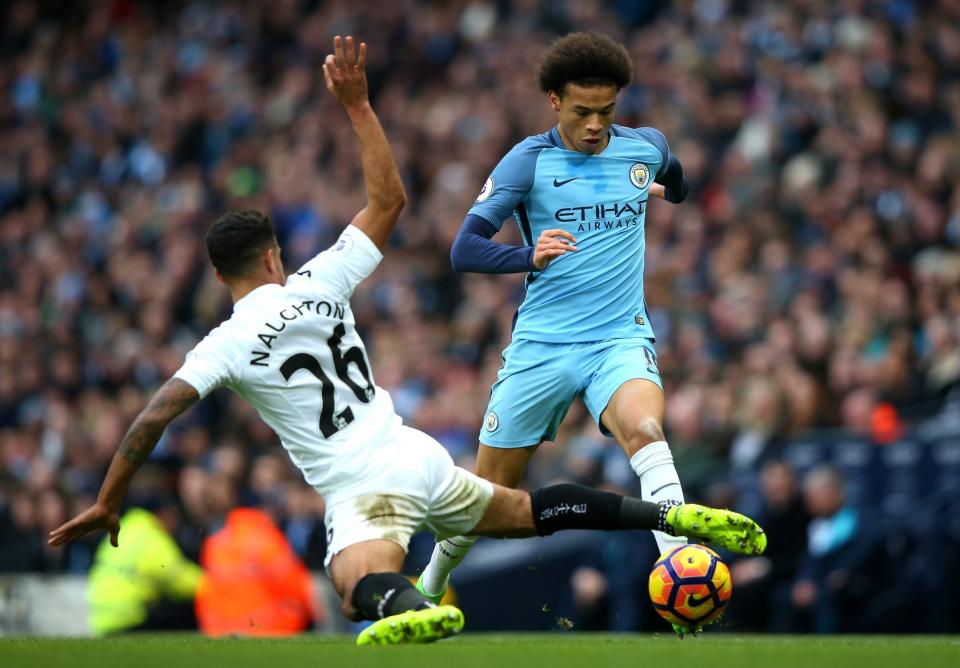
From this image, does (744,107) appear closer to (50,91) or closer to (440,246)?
(440,246)

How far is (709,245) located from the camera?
13914 mm

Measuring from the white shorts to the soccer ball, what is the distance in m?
0.90

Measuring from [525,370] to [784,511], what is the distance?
12.0 feet

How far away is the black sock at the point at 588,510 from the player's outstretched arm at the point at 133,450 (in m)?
1.60

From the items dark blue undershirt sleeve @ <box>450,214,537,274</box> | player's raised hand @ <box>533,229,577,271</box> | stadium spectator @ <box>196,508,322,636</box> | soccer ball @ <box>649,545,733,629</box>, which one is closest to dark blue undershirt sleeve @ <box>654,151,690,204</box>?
dark blue undershirt sleeve @ <box>450,214,537,274</box>

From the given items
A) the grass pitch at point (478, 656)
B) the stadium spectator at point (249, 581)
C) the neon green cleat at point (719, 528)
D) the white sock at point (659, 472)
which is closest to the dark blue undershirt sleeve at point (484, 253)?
the white sock at point (659, 472)

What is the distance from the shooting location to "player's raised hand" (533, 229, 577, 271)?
6855mm

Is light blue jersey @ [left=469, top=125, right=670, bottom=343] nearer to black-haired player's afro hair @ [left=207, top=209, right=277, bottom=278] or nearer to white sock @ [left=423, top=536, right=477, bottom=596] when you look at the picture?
white sock @ [left=423, top=536, right=477, bottom=596]

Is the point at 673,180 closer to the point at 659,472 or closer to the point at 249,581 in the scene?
the point at 659,472

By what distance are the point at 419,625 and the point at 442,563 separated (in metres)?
2.12

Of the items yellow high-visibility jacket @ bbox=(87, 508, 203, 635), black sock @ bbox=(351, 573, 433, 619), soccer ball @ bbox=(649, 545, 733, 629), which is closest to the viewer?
black sock @ bbox=(351, 573, 433, 619)

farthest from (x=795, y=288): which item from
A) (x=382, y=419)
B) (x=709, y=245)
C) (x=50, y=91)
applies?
(x=50, y=91)

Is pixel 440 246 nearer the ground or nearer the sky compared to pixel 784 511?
nearer the sky

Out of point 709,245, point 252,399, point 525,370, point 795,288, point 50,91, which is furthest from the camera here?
point 50,91
